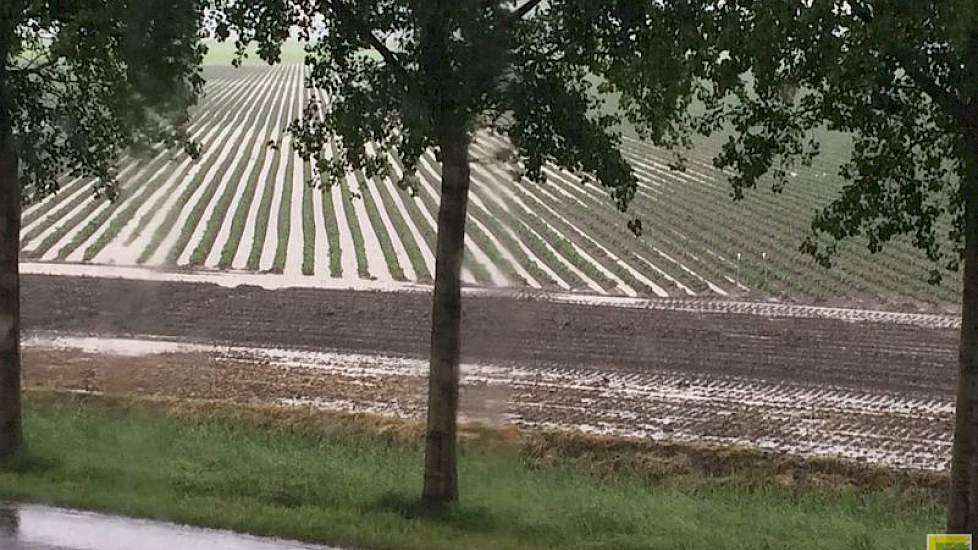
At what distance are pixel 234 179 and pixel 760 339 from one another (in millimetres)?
24843

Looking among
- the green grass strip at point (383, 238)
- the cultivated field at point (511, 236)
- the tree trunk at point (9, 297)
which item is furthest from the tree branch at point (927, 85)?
the green grass strip at point (383, 238)

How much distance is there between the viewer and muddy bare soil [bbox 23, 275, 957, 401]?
21.0m

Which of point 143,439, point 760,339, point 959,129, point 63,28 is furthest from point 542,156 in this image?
point 760,339

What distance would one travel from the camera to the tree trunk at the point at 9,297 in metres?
11.9

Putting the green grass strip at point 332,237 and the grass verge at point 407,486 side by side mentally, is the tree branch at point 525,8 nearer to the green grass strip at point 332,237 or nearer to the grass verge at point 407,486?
the grass verge at point 407,486

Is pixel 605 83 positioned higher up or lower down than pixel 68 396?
higher up

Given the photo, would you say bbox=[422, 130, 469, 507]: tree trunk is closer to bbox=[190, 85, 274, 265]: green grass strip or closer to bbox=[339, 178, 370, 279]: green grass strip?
bbox=[339, 178, 370, 279]: green grass strip

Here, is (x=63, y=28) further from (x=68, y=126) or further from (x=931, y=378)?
(x=931, y=378)

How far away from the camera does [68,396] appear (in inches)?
653

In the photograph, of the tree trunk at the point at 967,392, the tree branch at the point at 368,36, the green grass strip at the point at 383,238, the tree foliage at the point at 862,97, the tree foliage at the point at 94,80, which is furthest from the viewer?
the green grass strip at the point at 383,238

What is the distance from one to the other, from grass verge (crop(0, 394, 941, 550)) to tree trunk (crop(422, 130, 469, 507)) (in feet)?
1.06

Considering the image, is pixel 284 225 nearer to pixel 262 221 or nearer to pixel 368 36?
pixel 262 221

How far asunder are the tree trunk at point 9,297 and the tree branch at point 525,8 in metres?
5.11
